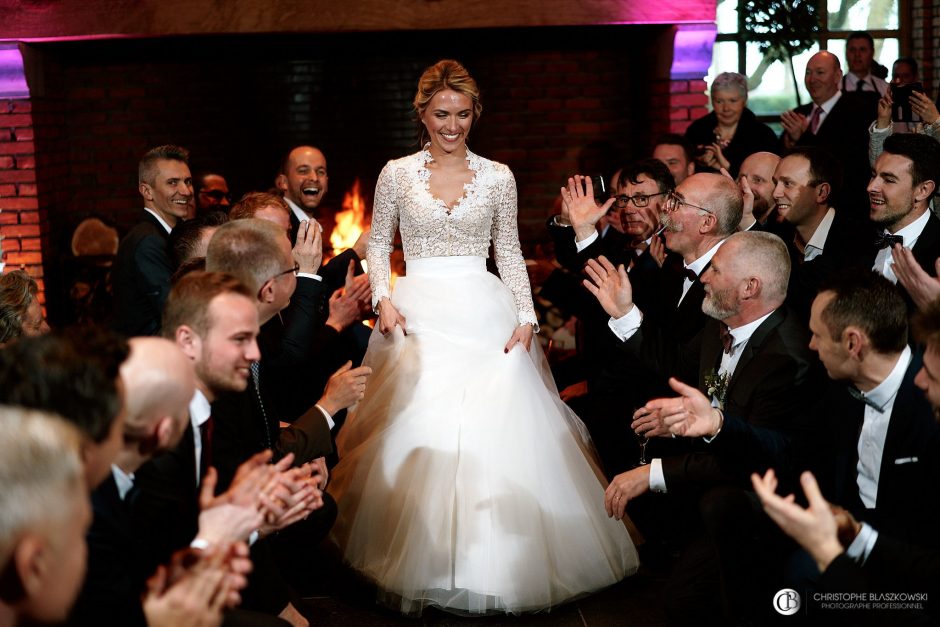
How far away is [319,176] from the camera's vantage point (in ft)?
19.1

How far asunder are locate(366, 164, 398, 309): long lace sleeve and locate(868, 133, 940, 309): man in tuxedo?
2011 mm

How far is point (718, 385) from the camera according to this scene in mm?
3434

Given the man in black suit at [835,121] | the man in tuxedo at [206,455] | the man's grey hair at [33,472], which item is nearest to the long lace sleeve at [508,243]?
the man in tuxedo at [206,455]

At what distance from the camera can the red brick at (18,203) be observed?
643 centimetres

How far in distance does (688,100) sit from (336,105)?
2537 millimetres

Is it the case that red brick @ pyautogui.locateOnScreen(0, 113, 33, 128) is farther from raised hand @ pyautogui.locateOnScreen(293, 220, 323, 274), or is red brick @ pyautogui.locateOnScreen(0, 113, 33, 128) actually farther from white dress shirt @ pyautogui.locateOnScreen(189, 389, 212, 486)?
white dress shirt @ pyautogui.locateOnScreen(189, 389, 212, 486)

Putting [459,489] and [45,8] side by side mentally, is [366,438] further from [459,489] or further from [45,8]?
[45,8]

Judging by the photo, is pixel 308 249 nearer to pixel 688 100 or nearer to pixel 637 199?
pixel 637 199

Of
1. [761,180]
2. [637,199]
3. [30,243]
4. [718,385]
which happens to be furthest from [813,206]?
[30,243]

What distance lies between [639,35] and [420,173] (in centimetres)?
363

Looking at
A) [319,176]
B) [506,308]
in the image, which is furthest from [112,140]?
[506,308]

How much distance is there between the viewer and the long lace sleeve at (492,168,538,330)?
414 cm

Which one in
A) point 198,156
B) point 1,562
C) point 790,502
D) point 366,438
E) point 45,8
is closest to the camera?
point 1,562

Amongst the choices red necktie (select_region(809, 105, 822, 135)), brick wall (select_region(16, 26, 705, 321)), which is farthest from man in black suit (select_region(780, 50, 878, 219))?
brick wall (select_region(16, 26, 705, 321))
